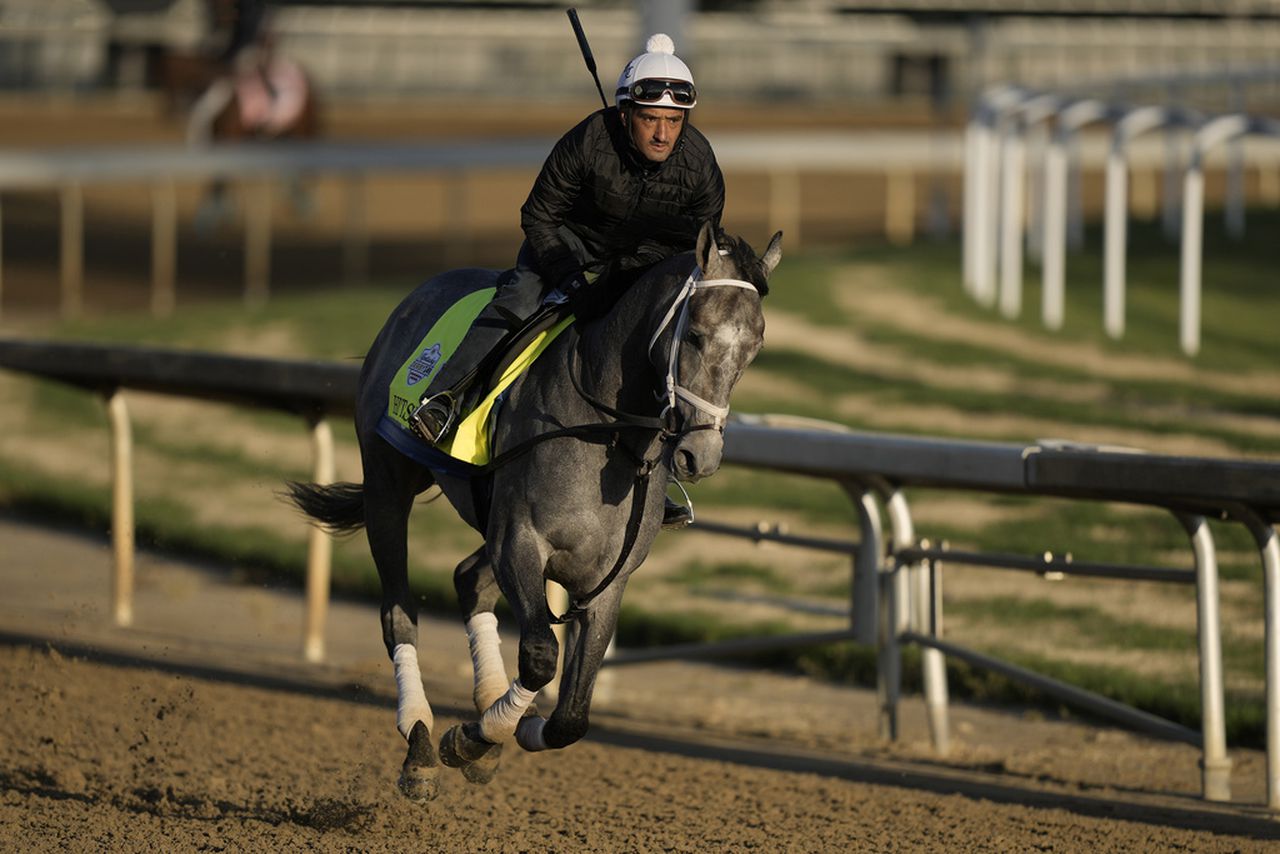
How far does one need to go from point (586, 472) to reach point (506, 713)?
689 millimetres

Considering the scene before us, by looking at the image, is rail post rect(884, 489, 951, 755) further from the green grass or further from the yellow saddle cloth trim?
the yellow saddle cloth trim

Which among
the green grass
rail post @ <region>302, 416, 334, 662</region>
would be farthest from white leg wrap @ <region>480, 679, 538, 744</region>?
rail post @ <region>302, 416, 334, 662</region>

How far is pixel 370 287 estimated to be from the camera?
713 inches

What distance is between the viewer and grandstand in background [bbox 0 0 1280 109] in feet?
103

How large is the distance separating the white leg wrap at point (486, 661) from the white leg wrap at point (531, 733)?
11cm

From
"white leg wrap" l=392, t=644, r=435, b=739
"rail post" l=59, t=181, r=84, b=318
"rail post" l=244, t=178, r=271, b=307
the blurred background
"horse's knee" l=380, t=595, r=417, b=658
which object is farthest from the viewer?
"rail post" l=244, t=178, r=271, b=307

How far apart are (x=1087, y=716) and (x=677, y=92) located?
3.00 meters

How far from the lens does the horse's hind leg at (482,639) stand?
5.40 meters

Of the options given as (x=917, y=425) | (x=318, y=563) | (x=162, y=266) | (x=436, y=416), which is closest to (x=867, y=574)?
(x=436, y=416)

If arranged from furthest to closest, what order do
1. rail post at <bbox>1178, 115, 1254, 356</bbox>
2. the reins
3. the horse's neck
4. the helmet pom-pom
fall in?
rail post at <bbox>1178, 115, 1254, 356</bbox>, the helmet pom-pom, the horse's neck, the reins

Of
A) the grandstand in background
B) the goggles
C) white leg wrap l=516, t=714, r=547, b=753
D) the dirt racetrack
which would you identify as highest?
the grandstand in background

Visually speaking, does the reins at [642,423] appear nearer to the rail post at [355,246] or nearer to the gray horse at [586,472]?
the gray horse at [586,472]

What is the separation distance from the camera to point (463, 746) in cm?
530

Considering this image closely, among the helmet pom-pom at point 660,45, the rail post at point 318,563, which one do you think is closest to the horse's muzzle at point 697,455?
the helmet pom-pom at point 660,45
